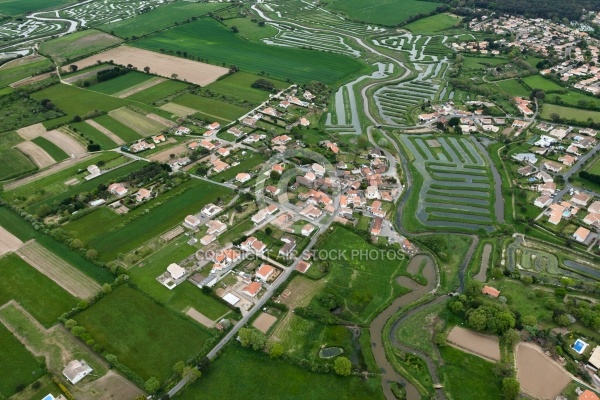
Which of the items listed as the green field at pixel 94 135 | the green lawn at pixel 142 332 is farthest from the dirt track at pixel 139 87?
the green lawn at pixel 142 332

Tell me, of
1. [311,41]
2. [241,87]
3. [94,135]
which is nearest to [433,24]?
[311,41]

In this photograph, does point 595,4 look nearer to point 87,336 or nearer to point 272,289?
point 272,289

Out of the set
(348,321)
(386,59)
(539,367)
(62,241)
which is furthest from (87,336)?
(386,59)

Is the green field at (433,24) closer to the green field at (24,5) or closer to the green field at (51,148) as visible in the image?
the green field at (51,148)

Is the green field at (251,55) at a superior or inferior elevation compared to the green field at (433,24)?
inferior

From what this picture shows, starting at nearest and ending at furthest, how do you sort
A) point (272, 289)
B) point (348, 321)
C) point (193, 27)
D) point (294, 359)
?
1. point (294, 359)
2. point (348, 321)
3. point (272, 289)
4. point (193, 27)

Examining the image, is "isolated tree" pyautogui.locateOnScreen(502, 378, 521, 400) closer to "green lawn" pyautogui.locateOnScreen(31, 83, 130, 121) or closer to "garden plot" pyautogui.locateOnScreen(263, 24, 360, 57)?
"green lawn" pyautogui.locateOnScreen(31, 83, 130, 121)
